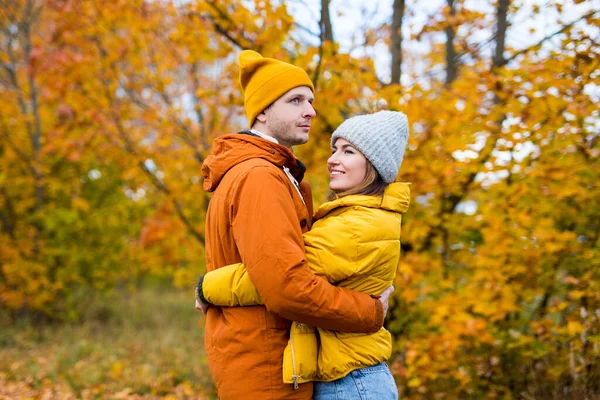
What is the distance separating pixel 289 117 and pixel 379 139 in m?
0.38

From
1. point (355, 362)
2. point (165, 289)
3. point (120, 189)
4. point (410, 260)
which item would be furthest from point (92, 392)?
point (165, 289)

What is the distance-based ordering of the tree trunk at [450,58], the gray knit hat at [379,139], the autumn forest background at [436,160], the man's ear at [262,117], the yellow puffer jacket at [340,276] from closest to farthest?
the yellow puffer jacket at [340,276] → the gray knit hat at [379,139] → the man's ear at [262,117] → the autumn forest background at [436,160] → the tree trunk at [450,58]

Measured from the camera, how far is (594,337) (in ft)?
11.5

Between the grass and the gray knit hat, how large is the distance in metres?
4.13

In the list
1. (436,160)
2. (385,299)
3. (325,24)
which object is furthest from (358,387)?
(325,24)

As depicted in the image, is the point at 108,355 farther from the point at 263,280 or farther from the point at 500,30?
the point at 263,280

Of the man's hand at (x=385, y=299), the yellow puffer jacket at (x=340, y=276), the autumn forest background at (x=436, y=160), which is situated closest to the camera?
the yellow puffer jacket at (x=340, y=276)

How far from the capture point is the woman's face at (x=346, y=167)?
2.13 metres

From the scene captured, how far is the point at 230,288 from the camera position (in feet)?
6.20

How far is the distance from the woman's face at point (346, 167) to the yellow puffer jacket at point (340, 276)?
0.14 m

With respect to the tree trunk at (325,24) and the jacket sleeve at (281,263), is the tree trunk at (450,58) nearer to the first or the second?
the tree trunk at (325,24)

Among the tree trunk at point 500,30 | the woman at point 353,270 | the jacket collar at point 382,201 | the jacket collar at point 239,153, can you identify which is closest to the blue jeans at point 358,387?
the woman at point 353,270

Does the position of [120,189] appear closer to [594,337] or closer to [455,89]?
[455,89]

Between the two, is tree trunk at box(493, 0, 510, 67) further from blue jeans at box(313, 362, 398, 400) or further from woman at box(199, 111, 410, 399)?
blue jeans at box(313, 362, 398, 400)
